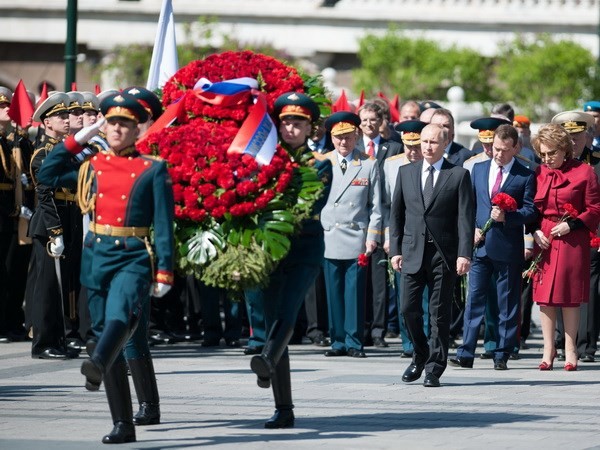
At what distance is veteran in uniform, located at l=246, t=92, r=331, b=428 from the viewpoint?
→ 10922 mm

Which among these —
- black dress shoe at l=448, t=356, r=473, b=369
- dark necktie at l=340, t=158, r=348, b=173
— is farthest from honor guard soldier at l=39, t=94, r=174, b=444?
dark necktie at l=340, t=158, r=348, b=173

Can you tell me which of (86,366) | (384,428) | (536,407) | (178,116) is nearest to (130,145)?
(178,116)

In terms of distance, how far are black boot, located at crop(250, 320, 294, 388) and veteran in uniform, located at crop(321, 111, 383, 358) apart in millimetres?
4652

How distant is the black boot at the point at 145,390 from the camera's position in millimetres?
10820

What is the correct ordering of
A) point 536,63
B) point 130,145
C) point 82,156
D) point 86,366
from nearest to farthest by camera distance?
point 86,366 < point 130,145 < point 82,156 < point 536,63

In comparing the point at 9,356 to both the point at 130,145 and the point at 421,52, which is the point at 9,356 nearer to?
the point at 130,145

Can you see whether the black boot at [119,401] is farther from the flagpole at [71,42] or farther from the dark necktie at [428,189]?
the flagpole at [71,42]

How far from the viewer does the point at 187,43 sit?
3966 centimetres

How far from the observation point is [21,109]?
55.1 feet

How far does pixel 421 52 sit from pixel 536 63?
3.36m

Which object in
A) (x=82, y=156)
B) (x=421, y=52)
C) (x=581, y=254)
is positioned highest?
(x=421, y=52)

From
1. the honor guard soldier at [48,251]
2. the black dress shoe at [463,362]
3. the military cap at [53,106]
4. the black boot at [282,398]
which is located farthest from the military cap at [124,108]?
the black dress shoe at [463,362]

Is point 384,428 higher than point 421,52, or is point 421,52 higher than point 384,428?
point 421,52

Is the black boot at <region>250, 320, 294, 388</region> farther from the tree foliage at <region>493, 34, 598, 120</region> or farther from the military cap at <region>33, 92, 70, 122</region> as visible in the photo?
the tree foliage at <region>493, 34, 598, 120</region>
